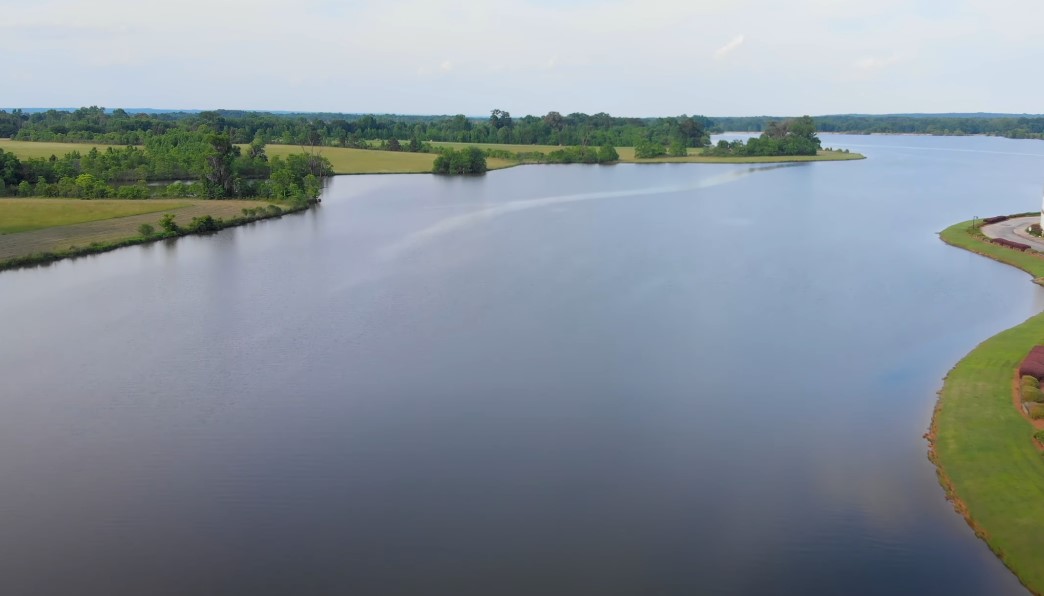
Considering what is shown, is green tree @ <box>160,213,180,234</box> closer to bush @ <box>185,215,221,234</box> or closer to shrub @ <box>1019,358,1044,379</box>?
bush @ <box>185,215,221,234</box>

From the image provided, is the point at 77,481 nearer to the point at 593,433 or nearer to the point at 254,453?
the point at 254,453

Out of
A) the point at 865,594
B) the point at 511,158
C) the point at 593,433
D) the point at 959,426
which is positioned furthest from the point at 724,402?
the point at 511,158

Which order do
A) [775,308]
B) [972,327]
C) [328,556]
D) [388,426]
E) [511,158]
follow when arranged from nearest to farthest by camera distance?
[328,556]
[388,426]
[972,327]
[775,308]
[511,158]

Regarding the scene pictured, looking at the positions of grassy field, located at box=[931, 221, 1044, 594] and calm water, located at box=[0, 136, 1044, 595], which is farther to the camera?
grassy field, located at box=[931, 221, 1044, 594]

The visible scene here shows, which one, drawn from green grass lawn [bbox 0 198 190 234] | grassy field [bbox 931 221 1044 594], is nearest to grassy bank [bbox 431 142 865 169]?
green grass lawn [bbox 0 198 190 234]

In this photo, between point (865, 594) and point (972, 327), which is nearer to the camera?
point (865, 594)

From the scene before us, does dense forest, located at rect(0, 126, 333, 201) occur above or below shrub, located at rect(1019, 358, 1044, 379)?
above

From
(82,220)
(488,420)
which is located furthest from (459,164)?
(488,420)

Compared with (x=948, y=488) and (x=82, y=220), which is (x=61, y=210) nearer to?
(x=82, y=220)
